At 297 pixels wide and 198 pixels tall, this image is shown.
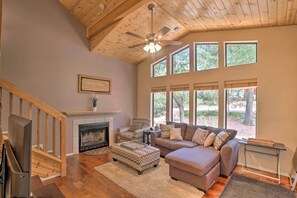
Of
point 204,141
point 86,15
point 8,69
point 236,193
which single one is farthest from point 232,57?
point 8,69

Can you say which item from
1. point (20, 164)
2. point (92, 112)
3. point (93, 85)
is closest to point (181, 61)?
point (93, 85)

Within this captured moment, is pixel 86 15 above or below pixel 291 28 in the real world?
above

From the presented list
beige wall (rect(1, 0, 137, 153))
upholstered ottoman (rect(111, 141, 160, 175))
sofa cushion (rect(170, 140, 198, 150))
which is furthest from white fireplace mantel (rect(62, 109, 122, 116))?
sofa cushion (rect(170, 140, 198, 150))

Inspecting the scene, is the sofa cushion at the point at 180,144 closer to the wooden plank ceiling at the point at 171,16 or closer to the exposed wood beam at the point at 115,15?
the wooden plank ceiling at the point at 171,16

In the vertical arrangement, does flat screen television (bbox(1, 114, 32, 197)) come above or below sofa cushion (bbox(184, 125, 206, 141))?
above

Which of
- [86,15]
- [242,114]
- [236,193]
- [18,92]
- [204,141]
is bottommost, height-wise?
[236,193]

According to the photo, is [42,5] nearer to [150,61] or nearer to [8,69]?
[8,69]

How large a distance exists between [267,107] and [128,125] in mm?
4484

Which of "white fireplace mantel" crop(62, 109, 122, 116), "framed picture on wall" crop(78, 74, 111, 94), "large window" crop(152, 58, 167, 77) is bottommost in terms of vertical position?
"white fireplace mantel" crop(62, 109, 122, 116)

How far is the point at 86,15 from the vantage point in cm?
450

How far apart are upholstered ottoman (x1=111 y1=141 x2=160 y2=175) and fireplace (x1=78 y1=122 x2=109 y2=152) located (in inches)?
→ 57.4

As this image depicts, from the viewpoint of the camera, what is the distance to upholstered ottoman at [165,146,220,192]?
9.30 feet

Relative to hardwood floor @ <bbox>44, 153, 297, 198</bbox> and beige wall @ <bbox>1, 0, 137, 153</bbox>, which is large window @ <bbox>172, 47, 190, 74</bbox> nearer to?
beige wall @ <bbox>1, 0, 137, 153</bbox>

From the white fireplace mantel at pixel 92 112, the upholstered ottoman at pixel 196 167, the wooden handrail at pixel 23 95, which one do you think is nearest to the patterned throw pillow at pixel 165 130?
the upholstered ottoman at pixel 196 167
